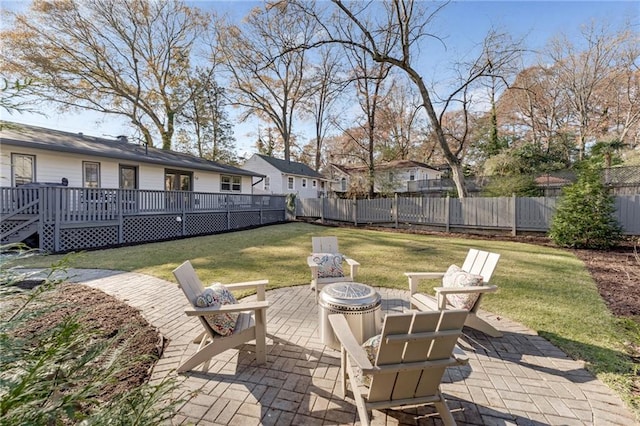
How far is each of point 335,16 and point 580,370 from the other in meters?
15.4

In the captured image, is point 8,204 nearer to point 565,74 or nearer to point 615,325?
point 615,325

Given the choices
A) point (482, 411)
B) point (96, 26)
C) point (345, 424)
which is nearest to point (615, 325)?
point (482, 411)

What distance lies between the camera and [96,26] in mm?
19891

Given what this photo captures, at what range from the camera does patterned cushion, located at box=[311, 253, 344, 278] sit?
481 cm

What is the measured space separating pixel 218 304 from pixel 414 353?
6.24ft

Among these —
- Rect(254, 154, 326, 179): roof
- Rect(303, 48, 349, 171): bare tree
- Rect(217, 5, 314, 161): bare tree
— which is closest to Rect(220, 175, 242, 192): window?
Rect(254, 154, 326, 179): roof

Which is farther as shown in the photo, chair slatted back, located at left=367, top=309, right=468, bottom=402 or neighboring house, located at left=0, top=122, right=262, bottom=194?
neighboring house, located at left=0, top=122, right=262, bottom=194

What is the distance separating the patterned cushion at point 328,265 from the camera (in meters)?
4.81

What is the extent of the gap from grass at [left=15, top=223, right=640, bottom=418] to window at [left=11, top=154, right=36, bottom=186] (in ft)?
14.4

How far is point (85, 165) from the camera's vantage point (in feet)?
38.7

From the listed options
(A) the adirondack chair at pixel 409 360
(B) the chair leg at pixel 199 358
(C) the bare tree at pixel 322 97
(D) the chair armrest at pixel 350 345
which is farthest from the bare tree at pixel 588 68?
(B) the chair leg at pixel 199 358

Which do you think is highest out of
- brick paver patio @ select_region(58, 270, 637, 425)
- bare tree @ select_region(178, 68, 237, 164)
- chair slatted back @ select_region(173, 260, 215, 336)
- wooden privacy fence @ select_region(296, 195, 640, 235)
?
bare tree @ select_region(178, 68, 237, 164)

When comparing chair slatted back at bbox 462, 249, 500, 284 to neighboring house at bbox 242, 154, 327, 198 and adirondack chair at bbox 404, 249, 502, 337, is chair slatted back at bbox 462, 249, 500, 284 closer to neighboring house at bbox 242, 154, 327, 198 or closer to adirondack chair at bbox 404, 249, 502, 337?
adirondack chair at bbox 404, 249, 502, 337

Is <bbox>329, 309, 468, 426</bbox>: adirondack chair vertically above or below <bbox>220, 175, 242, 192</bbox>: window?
below
